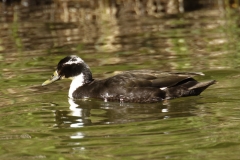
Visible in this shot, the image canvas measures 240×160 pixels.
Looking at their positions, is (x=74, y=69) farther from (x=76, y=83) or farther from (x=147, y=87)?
(x=147, y=87)

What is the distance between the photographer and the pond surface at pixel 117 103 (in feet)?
22.9

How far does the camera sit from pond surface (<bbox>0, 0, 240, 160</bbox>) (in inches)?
275

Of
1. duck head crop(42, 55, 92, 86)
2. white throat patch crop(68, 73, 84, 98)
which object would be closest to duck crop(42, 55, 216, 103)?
white throat patch crop(68, 73, 84, 98)

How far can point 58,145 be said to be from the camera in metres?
7.16

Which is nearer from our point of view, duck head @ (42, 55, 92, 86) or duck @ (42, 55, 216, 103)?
duck @ (42, 55, 216, 103)

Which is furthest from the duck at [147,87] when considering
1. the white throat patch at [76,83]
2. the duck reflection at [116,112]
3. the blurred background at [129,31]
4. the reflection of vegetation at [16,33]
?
the reflection of vegetation at [16,33]

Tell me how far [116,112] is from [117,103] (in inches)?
25.8

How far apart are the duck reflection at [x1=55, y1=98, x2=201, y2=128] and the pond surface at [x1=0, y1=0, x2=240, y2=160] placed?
1 cm

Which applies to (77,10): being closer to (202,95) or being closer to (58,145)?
(202,95)

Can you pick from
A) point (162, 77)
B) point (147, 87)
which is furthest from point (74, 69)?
point (162, 77)

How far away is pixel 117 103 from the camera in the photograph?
9.53 meters

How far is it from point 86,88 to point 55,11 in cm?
1130

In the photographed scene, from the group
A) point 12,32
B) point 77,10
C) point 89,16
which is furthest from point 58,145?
point 77,10

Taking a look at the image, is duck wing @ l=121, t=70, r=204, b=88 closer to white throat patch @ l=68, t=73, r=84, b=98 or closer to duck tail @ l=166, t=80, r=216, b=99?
duck tail @ l=166, t=80, r=216, b=99
